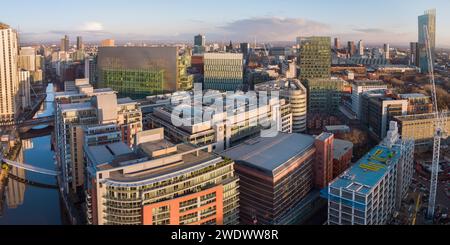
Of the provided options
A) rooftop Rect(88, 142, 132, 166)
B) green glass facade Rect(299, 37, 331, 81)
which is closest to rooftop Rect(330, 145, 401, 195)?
rooftop Rect(88, 142, 132, 166)

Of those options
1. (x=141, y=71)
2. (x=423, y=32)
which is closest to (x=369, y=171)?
(x=141, y=71)

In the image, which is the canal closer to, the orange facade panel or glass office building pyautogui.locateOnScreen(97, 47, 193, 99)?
the orange facade panel

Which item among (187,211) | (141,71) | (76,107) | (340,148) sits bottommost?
(187,211)

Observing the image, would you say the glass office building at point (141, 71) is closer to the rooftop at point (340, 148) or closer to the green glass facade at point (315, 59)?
the green glass facade at point (315, 59)

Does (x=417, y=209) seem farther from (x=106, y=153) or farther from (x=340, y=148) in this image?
(x=106, y=153)

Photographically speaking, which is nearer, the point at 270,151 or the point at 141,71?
the point at 270,151

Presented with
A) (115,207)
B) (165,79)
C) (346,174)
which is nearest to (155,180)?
(115,207)

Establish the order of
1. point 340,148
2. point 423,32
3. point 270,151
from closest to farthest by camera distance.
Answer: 1. point 270,151
2. point 340,148
3. point 423,32

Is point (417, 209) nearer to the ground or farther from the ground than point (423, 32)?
nearer to the ground
